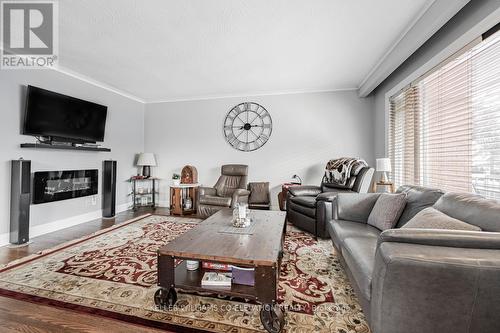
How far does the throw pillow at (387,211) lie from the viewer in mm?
1891

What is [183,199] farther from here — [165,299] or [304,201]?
[165,299]

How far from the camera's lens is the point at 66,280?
1.86m

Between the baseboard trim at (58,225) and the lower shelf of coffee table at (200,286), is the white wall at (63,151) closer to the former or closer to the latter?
the baseboard trim at (58,225)

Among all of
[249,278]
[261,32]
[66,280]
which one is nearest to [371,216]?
[249,278]

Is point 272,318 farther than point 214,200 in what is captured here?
No

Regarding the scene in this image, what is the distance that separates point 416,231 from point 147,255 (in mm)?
2386

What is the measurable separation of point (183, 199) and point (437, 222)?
3.82 metres

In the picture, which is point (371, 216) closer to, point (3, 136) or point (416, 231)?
point (416, 231)

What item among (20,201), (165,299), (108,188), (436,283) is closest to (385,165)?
(436,283)

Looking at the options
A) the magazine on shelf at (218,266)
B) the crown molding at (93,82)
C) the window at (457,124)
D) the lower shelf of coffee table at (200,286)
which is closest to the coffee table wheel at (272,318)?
the lower shelf of coffee table at (200,286)

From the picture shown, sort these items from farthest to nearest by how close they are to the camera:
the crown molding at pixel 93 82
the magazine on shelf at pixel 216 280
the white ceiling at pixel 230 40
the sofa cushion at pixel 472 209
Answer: the crown molding at pixel 93 82, the white ceiling at pixel 230 40, the magazine on shelf at pixel 216 280, the sofa cushion at pixel 472 209

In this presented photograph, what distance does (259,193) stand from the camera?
4.20 m

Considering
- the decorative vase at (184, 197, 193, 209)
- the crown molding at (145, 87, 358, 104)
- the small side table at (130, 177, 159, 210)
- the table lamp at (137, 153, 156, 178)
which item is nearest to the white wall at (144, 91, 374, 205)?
the crown molding at (145, 87, 358, 104)

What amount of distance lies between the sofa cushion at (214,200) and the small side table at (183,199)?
0.51m
